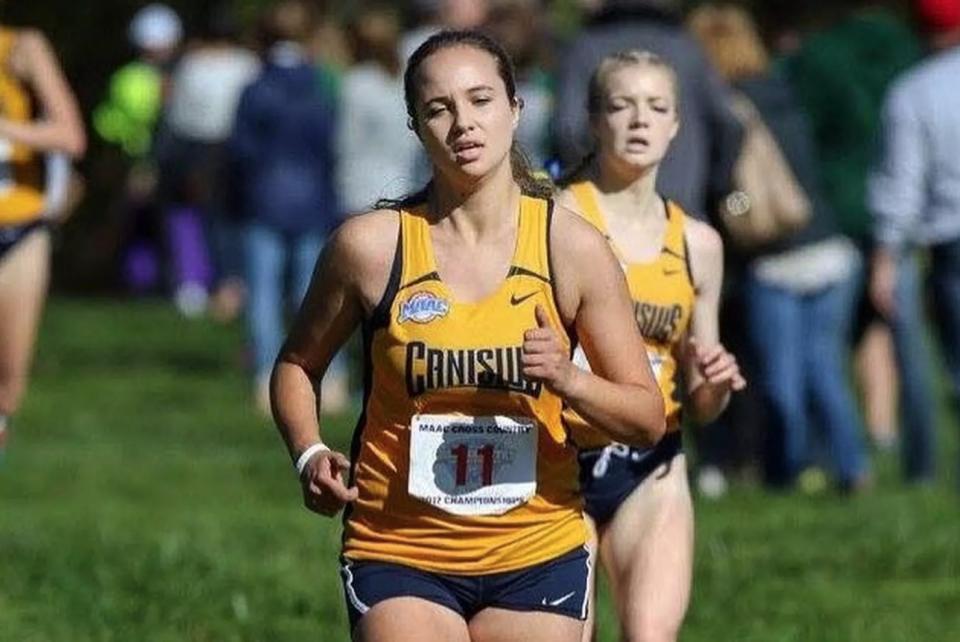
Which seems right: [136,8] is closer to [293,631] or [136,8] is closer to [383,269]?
[293,631]

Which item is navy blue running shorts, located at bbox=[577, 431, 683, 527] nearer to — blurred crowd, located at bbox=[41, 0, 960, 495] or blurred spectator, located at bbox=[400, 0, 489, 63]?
blurred crowd, located at bbox=[41, 0, 960, 495]

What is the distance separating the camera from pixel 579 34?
455 inches

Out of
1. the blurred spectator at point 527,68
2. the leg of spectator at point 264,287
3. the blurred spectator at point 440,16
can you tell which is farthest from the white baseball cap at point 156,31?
the blurred spectator at point 527,68

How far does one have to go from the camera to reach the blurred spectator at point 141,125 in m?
25.7

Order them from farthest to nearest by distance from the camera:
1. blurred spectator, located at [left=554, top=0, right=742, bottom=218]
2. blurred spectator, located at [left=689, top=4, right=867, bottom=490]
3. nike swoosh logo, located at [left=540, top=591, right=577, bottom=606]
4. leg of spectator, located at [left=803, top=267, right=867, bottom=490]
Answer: leg of spectator, located at [left=803, top=267, right=867, bottom=490], blurred spectator, located at [left=689, top=4, right=867, bottom=490], blurred spectator, located at [left=554, top=0, right=742, bottom=218], nike swoosh logo, located at [left=540, top=591, right=577, bottom=606]

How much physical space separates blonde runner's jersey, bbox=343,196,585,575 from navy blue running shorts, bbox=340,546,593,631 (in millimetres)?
21

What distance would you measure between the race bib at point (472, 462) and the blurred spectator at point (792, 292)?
24.4 ft

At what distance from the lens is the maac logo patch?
6.14m

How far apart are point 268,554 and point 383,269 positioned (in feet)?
16.7

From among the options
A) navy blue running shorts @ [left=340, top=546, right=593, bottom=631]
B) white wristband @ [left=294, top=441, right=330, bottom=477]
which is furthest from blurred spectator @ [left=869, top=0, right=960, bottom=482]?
white wristband @ [left=294, top=441, right=330, bottom=477]

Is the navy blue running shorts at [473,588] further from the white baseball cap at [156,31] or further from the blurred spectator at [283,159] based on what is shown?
the white baseball cap at [156,31]

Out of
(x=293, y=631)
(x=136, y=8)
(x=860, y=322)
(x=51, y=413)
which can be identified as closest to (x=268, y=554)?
(x=293, y=631)

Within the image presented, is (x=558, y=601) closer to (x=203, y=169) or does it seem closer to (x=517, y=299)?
(x=517, y=299)

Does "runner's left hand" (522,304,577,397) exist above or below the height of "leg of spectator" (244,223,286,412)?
above
